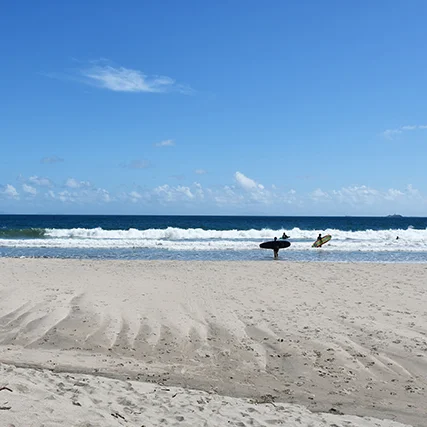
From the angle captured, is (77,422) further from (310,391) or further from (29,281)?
(29,281)

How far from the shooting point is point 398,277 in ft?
47.3

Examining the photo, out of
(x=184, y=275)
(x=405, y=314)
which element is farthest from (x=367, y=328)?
(x=184, y=275)

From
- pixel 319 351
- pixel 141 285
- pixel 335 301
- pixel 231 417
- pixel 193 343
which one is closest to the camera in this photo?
pixel 231 417

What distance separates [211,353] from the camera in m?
6.70

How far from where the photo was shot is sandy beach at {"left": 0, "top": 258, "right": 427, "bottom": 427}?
4465 mm

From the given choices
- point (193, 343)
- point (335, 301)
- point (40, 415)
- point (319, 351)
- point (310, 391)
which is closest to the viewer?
point (40, 415)

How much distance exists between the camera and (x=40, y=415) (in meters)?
3.84

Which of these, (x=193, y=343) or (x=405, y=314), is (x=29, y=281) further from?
(x=405, y=314)

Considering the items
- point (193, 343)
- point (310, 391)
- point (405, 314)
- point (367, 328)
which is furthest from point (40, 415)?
point (405, 314)

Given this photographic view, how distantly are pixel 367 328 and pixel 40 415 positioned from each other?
19.6ft

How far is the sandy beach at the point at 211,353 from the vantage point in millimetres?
4465

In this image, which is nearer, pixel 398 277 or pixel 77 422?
pixel 77 422

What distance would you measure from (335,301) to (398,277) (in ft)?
16.6

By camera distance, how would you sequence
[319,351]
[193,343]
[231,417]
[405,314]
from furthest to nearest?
1. [405,314]
2. [193,343]
3. [319,351]
4. [231,417]
